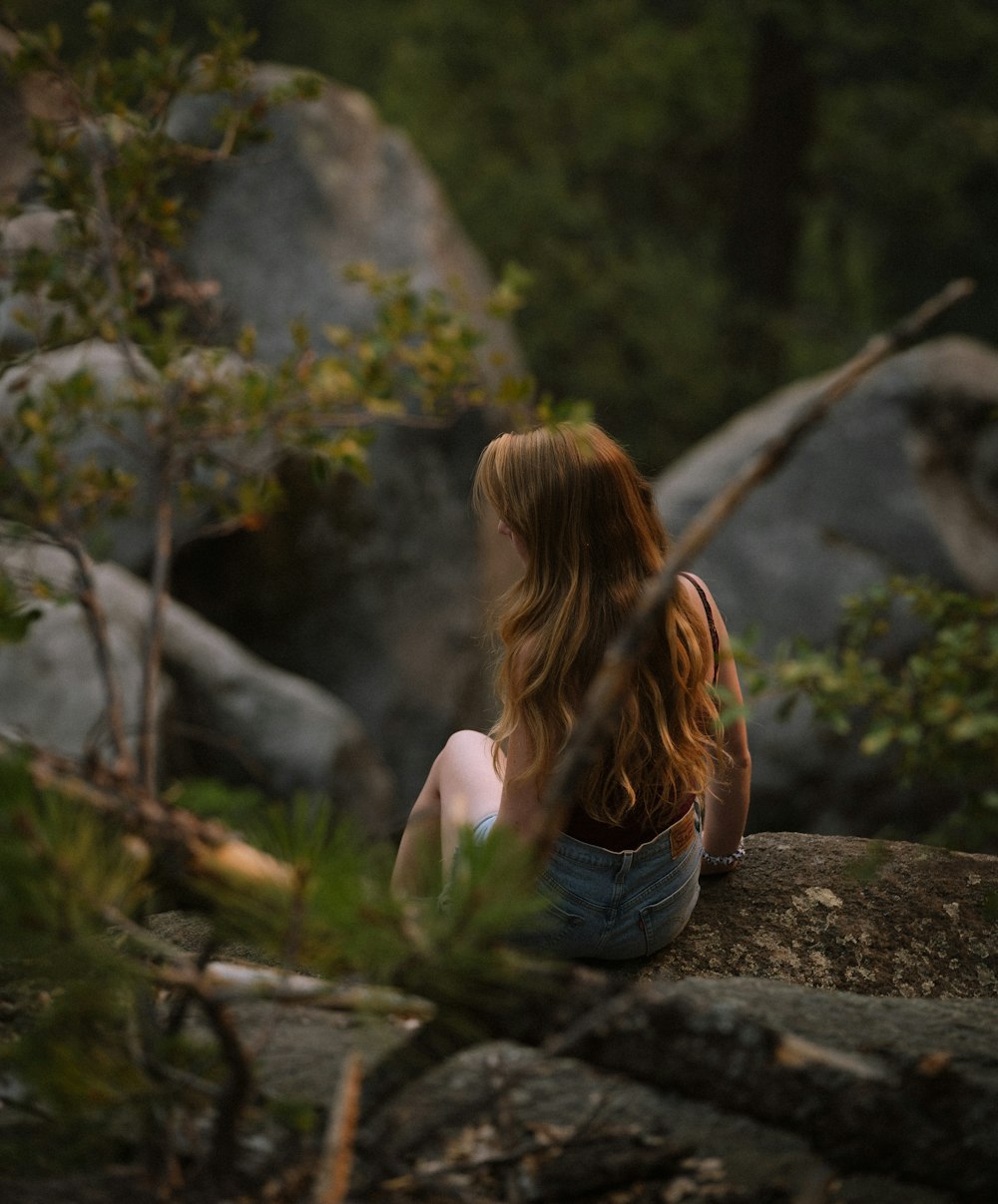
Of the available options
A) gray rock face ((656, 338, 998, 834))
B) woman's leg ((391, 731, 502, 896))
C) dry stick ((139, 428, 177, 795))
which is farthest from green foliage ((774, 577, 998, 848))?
gray rock face ((656, 338, 998, 834))

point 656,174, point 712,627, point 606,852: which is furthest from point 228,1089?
point 656,174

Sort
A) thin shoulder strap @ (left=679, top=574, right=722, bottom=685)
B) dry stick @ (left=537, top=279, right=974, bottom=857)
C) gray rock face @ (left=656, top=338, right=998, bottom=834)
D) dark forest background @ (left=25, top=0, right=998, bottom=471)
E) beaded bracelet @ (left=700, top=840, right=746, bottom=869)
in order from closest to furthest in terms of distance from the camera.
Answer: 1. dry stick @ (left=537, top=279, right=974, bottom=857)
2. thin shoulder strap @ (left=679, top=574, right=722, bottom=685)
3. beaded bracelet @ (left=700, top=840, right=746, bottom=869)
4. gray rock face @ (left=656, top=338, right=998, bottom=834)
5. dark forest background @ (left=25, top=0, right=998, bottom=471)

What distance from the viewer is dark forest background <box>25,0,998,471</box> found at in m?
11.5

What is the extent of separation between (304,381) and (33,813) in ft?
5.49

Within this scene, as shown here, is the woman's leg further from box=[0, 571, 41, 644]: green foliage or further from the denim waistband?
box=[0, 571, 41, 644]: green foliage

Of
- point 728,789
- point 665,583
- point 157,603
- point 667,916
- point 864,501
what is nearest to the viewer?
point 665,583

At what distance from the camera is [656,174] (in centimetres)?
1324

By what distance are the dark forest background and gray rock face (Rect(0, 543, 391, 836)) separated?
18.9 ft

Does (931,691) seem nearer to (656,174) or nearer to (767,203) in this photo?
(767,203)

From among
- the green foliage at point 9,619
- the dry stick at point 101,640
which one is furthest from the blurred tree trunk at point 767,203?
the green foliage at point 9,619

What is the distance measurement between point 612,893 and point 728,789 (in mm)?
438

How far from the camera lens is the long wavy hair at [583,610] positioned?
216cm

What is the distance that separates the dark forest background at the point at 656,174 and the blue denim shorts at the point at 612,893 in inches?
354

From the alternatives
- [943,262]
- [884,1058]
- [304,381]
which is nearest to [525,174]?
[943,262]
